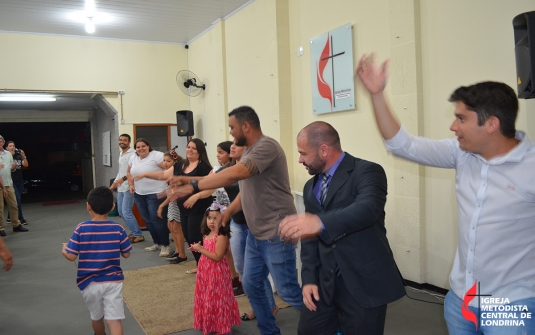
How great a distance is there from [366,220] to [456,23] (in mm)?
2918

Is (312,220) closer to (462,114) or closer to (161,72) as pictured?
(462,114)

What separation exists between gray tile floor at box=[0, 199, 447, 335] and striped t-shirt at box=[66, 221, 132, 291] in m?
0.93

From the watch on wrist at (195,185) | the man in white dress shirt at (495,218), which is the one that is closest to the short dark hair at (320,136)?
the man in white dress shirt at (495,218)

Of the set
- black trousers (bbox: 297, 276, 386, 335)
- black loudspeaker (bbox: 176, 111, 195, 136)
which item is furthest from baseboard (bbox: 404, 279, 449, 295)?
black loudspeaker (bbox: 176, 111, 195, 136)

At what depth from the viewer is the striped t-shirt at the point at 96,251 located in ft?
9.78

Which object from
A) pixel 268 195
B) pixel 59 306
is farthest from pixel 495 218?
pixel 59 306

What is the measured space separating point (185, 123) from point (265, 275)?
6.44 meters

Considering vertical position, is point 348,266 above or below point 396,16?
below

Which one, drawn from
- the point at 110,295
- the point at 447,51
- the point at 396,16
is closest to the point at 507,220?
the point at 110,295

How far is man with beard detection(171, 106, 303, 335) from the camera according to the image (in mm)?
3006

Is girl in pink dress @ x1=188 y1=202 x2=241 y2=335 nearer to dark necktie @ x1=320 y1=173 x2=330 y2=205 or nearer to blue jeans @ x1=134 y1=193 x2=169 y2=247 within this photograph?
dark necktie @ x1=320 y1=173 x2=330 y2=205

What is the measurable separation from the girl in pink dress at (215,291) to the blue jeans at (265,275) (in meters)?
0.36

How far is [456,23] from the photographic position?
4.00 m

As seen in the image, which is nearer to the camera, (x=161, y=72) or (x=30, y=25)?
(x=30, y=25)
